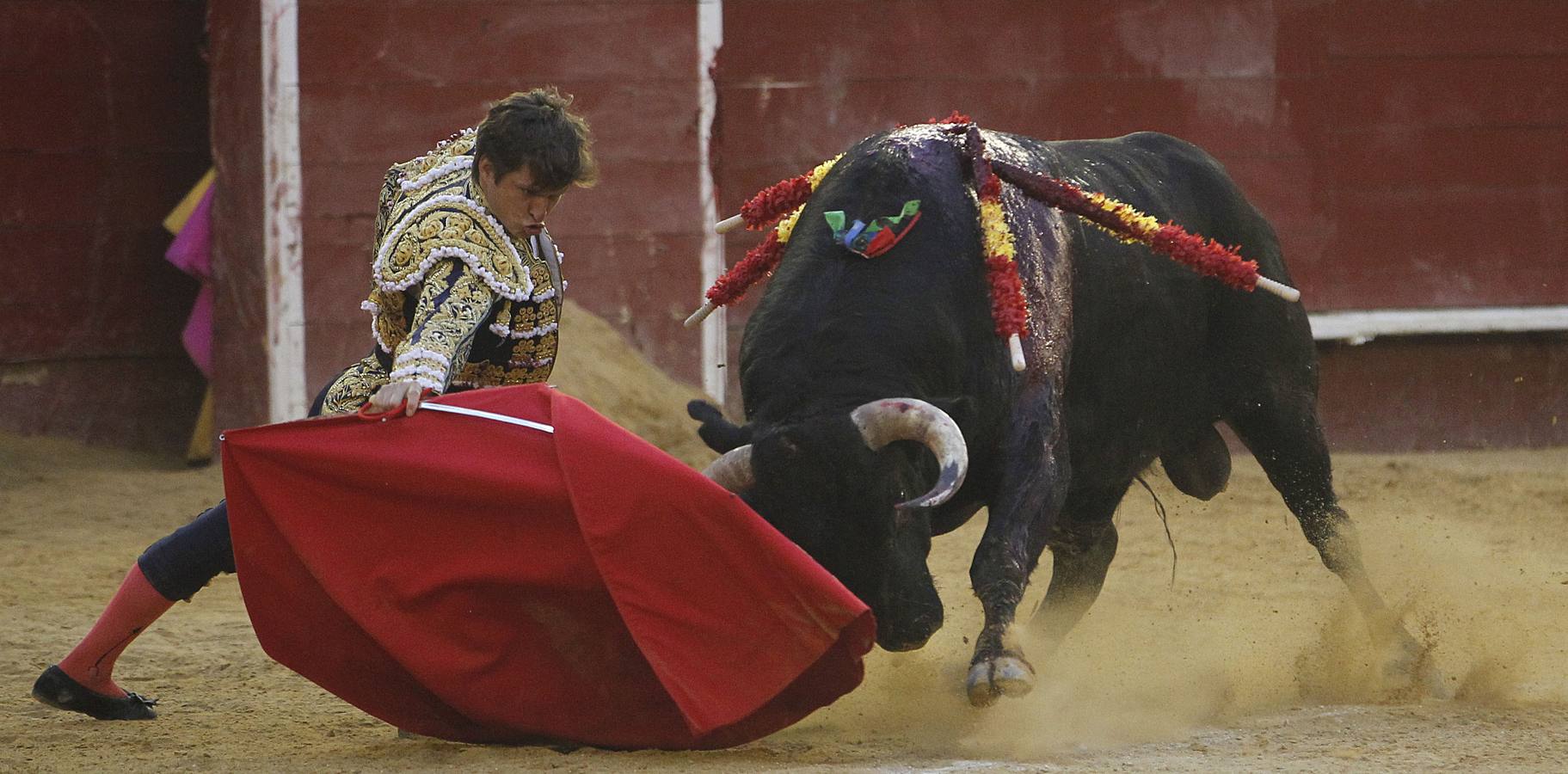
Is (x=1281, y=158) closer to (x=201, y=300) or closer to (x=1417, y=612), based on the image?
(x=1417, y=612)

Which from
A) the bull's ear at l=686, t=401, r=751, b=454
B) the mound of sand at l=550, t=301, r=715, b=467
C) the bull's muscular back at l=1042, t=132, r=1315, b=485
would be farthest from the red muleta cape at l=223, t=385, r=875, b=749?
the mound of sand at l=550, t=301, r=715, b=467

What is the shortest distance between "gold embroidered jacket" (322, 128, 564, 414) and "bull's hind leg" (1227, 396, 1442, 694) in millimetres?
1723

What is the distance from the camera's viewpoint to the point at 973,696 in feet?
9.33

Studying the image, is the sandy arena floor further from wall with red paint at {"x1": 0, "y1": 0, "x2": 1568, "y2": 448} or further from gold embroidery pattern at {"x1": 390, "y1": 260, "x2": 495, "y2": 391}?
gold embroidery pattern at {"x1": 390, "y1": 260, "x2": 495, "y2": 391}

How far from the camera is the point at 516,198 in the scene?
290 centimetres

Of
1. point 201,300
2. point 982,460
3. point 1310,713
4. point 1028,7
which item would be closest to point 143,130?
point 201,300

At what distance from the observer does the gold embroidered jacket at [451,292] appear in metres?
2.82

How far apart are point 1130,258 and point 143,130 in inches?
170

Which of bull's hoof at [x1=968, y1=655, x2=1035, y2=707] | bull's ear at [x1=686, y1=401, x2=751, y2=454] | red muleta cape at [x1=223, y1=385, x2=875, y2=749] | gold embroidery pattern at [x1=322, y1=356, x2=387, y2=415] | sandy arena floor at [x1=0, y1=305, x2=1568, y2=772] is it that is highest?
gold embroidery pattern at [x1=322, y1=356, x2=387, y2=415]

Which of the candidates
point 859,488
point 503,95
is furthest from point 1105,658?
point 503,95

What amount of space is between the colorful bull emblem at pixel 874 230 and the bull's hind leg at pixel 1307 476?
46.7 inches

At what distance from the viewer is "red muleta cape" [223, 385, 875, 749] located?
2730mm

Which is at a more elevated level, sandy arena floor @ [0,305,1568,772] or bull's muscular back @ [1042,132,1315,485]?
bull's muscular back @ [1042,132,1315,485]

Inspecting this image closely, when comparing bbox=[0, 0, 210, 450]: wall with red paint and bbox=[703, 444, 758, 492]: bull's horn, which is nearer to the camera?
bbox=[703, 444, 758, 492]: bull's horn
